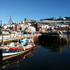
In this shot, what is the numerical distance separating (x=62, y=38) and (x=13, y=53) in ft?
97.6

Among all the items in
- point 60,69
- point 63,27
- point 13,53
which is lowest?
point 60,69

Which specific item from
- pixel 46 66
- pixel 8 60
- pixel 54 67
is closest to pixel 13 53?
pixel 8 60

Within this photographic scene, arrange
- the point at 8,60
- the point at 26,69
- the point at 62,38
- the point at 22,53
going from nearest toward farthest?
the point at 26,69 < the point at 8,60 < the point at 22,53 < the point at 62,38

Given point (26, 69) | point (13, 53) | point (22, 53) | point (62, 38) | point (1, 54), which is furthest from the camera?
point (62, 38)

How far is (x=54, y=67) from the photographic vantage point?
16547 millimetres

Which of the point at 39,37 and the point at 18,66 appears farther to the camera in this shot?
the point at 39,37

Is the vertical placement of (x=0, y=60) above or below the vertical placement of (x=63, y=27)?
below

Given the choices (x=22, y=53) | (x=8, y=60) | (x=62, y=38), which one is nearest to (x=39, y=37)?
(x=62, y=38)

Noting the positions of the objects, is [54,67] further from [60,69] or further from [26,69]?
[26,69]

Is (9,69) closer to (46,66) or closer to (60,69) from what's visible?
→ (46,66)

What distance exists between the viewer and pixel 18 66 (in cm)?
1697

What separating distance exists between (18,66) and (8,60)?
3324 mm

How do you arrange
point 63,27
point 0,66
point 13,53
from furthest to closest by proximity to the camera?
point 63,27 → point 13,53 → point 0,66

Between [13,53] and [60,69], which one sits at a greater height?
[13,53]
